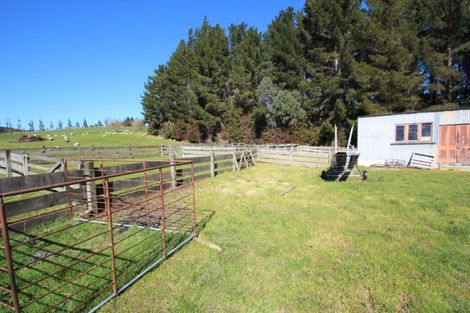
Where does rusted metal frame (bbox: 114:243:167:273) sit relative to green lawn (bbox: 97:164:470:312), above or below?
above

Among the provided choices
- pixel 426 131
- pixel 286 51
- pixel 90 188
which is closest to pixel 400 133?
pixel 426 131

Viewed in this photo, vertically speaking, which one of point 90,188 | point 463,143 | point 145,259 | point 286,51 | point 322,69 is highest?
point 286,51

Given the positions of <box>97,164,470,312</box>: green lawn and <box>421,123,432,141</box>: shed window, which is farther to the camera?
<box>421,123,432,141</box>: shed window

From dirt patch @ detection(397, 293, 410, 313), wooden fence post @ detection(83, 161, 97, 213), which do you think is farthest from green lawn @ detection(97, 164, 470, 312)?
wooden fence post @ detection(83, 161, 97, 213)

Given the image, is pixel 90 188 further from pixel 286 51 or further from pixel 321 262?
pixel 286 51

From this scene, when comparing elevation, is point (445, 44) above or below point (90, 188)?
above

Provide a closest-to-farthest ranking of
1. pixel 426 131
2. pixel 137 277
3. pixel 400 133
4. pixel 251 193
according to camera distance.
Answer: pixel 137 277 < pixel 251 193 < pixel 426 131 < pixel 400 133

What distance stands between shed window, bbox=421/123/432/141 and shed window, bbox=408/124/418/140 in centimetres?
27

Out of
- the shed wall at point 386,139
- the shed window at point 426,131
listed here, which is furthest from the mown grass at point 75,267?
the shed window at point 426,131

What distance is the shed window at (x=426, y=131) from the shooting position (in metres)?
13.5

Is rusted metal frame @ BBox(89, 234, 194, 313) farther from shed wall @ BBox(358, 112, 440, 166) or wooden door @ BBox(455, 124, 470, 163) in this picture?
wooden door @ BBox(455, 124, 470, 163)

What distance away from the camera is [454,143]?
12852 millimetres

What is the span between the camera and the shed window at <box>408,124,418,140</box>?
45.3 feet

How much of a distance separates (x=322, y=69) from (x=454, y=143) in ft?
59.3
